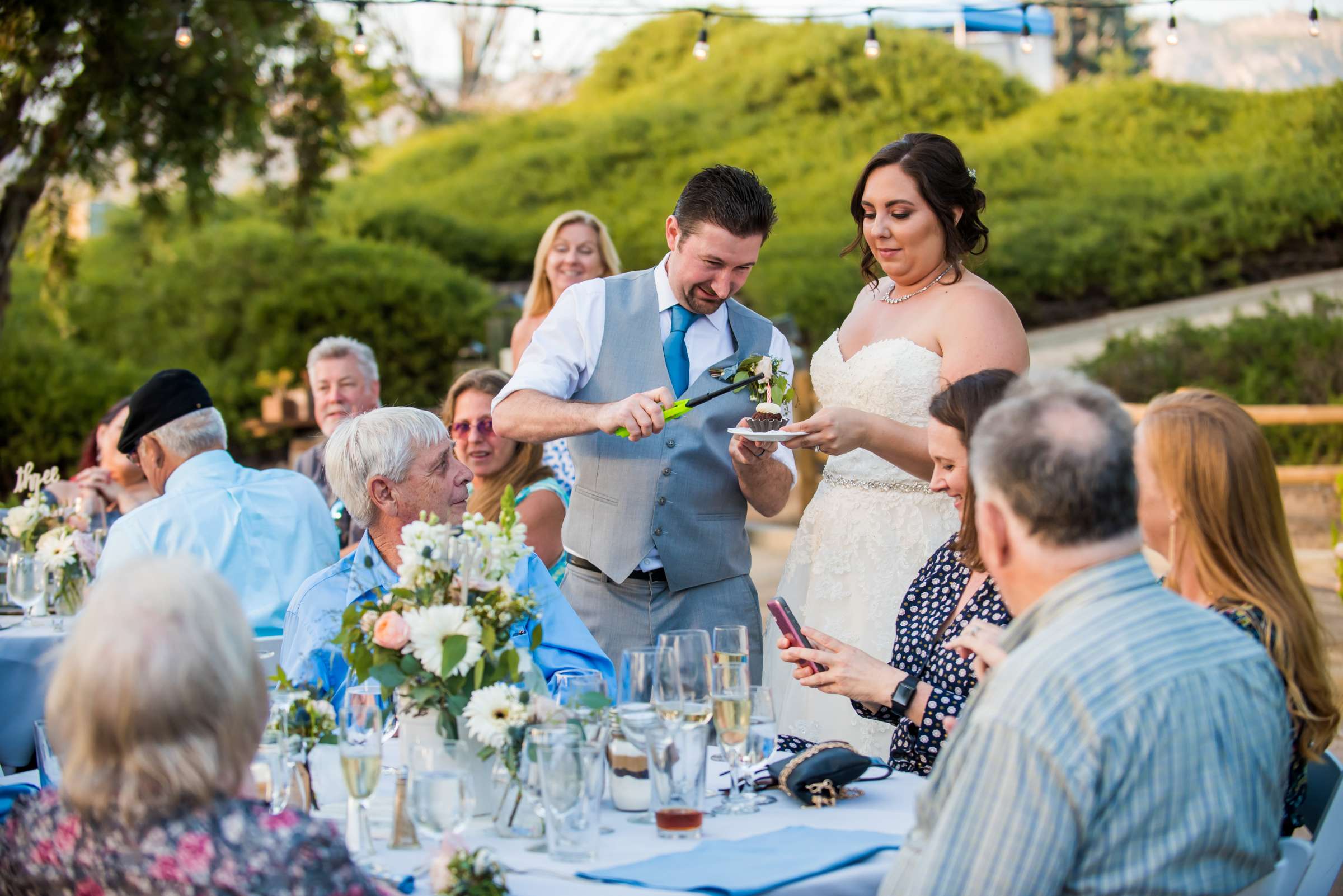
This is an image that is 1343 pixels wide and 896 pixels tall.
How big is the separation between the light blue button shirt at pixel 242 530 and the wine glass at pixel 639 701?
208 cm

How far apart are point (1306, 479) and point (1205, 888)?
8.25 metres

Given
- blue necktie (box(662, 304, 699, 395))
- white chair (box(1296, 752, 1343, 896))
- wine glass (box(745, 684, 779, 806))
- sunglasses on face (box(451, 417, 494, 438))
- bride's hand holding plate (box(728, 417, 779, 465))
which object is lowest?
white chair (box(1296, 752, 1343, 896))

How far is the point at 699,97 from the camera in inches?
797

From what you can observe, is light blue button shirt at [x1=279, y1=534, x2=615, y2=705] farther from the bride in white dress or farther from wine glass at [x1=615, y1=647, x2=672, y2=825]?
the bride in white dress

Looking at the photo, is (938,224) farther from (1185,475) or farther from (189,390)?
(189,390)

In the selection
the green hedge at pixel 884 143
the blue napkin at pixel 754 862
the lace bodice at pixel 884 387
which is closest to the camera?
the blue napkin at pixel 754 862

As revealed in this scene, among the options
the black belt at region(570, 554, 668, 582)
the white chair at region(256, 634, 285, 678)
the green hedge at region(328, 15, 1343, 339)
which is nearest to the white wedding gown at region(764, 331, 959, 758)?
the black belt at region(570, 554, 668, 582)

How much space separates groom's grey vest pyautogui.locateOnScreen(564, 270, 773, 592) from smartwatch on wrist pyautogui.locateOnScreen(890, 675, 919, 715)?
1002 millimetres

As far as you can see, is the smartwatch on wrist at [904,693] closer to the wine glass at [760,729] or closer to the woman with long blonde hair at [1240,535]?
the wine glass at [760,729]

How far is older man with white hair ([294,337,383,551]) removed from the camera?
17.2 feet

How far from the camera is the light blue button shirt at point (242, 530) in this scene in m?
3.85

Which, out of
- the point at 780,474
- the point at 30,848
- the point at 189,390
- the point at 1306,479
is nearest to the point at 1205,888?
the point at 30,848

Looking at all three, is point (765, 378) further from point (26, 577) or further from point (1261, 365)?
point (1261, 365)

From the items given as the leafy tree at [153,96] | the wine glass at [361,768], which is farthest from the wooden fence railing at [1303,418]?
the wine glass at [361,768]
